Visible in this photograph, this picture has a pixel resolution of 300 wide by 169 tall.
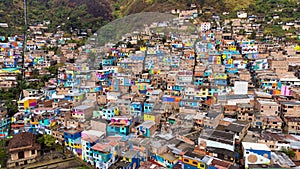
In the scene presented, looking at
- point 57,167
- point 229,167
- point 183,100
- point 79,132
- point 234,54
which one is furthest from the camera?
point 234,54

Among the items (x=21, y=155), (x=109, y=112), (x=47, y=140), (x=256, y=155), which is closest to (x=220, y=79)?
(x=109, y=112)

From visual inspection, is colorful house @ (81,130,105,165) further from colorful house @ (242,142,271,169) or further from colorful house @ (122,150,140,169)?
colorful house @ (242,142,271,169)

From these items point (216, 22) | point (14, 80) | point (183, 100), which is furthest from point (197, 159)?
point (216, 22)

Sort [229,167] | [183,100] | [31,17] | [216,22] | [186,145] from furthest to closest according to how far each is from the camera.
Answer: [31,17], [216,22], [183,100], [186,145], [229,167]

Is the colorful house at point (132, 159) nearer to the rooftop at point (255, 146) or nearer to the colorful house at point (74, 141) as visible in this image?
the colorful house at point (74, 141)

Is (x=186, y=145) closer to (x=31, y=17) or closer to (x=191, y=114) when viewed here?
(x=191, y=114)

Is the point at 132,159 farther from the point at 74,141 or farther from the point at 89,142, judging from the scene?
the point at 74,141

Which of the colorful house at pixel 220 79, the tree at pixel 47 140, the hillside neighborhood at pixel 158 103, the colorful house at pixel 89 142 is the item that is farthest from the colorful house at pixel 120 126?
the colorful house at pixel 220 79
